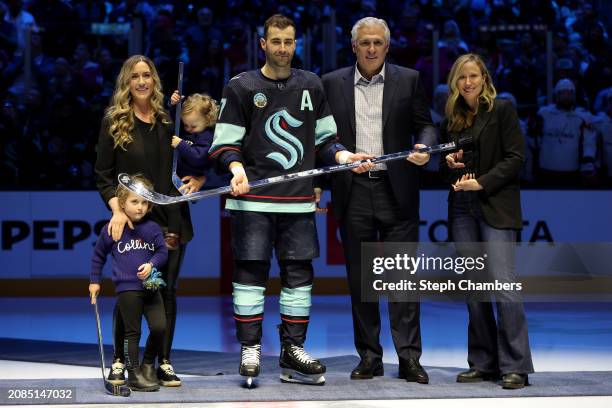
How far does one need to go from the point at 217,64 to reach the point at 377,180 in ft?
18.5

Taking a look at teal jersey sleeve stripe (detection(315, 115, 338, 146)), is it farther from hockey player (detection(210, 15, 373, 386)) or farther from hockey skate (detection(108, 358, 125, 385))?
hockey skate (detection(108, 358, 125, 385))

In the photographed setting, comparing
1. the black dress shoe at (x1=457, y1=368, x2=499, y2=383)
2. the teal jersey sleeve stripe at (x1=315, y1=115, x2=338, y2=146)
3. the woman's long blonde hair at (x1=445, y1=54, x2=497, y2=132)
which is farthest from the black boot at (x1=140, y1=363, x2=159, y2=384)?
the woman's long blonde hair at (x1=445, y1=54, x2=497, y2=132)

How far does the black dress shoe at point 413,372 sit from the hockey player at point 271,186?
0.42 m

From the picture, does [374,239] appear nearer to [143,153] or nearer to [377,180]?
[377,180]

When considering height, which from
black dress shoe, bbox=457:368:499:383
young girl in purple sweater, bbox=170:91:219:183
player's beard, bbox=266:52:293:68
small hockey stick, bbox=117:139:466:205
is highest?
player's beard, bbox=266:52:293:68

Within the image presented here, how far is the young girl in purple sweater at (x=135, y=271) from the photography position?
18.4 ft

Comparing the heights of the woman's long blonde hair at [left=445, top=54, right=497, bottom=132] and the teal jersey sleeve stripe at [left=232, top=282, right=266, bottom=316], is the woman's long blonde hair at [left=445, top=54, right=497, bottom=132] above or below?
above

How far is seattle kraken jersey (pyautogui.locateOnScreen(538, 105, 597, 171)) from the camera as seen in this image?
1091cm

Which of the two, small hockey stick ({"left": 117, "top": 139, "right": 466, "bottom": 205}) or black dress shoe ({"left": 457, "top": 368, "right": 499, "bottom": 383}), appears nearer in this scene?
small hockey stick ({"left": 117, "top": 139, "right": 466, "bottom": 205})

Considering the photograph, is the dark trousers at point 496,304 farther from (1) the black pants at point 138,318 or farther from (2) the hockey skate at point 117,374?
(2) the hockey skate at point 117,374

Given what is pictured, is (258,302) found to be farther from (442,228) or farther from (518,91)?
(518,91)

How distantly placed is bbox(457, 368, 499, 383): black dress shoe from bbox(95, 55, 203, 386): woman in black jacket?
4.42 ft

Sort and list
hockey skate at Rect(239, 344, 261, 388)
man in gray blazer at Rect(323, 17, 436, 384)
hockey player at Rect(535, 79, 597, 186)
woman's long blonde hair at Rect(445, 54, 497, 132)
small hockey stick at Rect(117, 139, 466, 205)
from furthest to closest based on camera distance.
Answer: hockey player at Rect(535, 79, 597, 186), man in gray blazer at Rect(323, 17, 436, 384), woman's long blonde hair at Rect(445, 54, 497, 132), hockey skate at Rect(239, 344, 261, 388), small hockey stick at Rect(117, 139, 466, 205)

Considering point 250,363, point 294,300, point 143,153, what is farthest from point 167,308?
point 143,153
